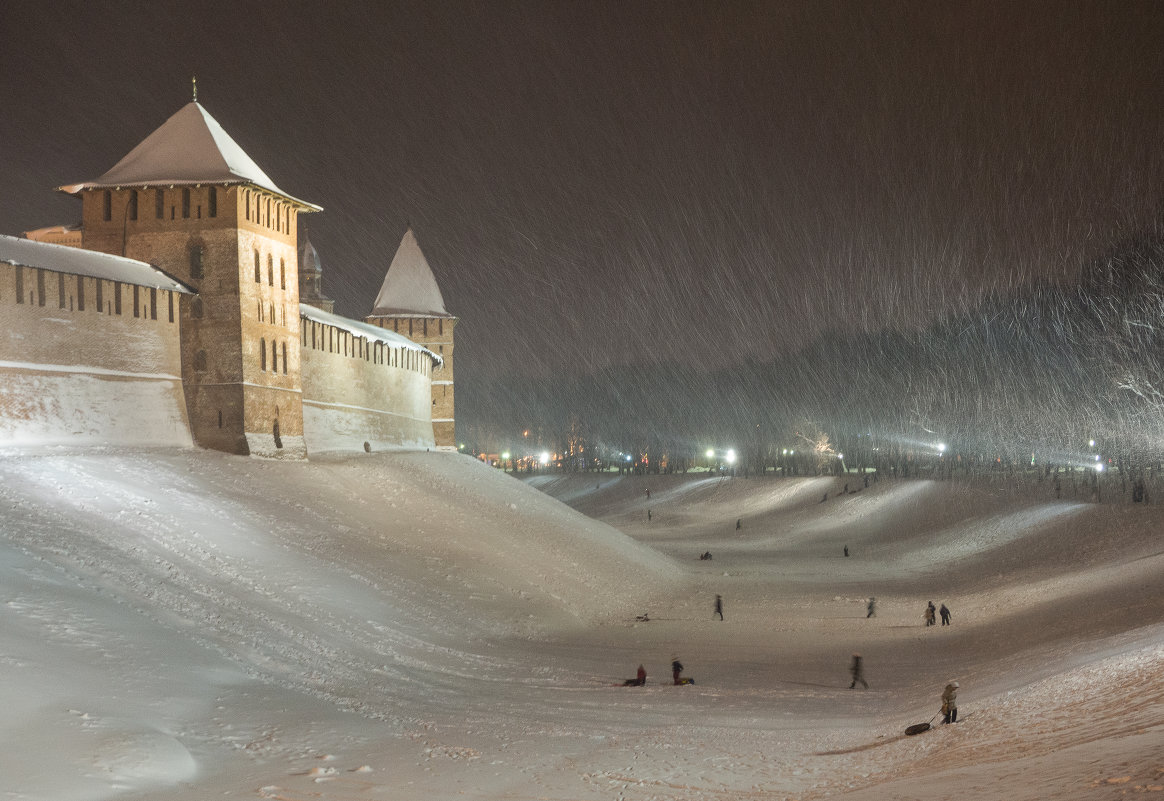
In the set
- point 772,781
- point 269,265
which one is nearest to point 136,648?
point 772,781

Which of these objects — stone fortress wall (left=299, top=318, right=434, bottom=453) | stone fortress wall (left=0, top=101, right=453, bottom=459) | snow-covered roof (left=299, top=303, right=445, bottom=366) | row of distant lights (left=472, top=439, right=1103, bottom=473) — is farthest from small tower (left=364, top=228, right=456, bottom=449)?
row of distant lights (left=472, top=439, right=1103, bottom=473)

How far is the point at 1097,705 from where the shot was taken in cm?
1313

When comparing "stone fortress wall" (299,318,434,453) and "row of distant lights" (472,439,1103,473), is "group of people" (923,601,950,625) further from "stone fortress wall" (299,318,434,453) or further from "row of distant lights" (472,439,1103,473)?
"row of distant lights" (472,439,1103,473)

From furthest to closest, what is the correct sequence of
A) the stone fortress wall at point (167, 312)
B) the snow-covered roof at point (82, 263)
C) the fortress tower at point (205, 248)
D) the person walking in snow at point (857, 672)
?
the fortress tower at point (205, 248)
the stone fortress wall at point (167, 312)
the snow-covered roof at point (82, 263)
the person walking in snow at point (857, 672)

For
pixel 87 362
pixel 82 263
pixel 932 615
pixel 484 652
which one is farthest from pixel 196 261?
pixel 932 615

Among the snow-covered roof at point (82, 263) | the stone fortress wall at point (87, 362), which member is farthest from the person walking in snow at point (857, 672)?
the snow-covered roof at point (82, 263)

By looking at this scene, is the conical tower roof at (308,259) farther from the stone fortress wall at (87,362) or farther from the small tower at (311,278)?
the stone fortress wall at (87,362)

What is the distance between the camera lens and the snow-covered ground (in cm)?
1160

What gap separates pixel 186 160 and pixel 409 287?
2420 cm

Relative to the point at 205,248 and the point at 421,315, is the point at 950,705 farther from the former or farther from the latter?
the point at 421,315

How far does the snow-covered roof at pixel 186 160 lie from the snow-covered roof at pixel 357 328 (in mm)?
6292

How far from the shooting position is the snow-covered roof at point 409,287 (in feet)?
181

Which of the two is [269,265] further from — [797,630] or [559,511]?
[797,630]

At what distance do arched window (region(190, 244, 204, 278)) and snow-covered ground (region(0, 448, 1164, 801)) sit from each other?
5.59m
